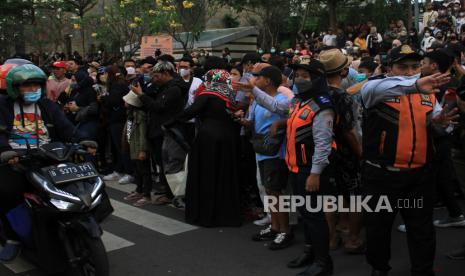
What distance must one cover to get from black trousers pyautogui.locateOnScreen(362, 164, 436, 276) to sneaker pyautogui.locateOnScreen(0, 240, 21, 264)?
2.78 m

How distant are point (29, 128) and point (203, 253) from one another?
6.25 ft

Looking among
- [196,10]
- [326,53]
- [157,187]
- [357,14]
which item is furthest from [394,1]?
[326,53]

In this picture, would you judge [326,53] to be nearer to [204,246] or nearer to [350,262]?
[350,262]

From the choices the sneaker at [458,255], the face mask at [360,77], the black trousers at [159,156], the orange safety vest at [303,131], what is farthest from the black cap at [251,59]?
the sneaker at [458,255]

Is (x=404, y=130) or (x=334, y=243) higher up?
(x=404, y=130)

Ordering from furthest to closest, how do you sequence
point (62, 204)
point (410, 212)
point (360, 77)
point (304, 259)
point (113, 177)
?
point (113, 177) → point (360, 77) → point (304, 259) → point (410, 212) → point (62, 204)

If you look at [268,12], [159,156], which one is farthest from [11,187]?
[268,12]

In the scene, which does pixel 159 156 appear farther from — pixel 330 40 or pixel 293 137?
pixel 330 40

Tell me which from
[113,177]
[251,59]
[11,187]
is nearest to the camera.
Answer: [11,187]

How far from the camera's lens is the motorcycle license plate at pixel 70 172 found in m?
3.99

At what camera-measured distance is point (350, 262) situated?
482 cm

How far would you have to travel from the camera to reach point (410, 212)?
4.03 metres

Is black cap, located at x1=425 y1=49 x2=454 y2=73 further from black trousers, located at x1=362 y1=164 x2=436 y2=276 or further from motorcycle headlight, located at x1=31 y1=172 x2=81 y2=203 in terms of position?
motorcycle headlight, located at x1=31 y1=172 x2=81 y2=203

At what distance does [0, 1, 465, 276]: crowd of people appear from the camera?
398cm
